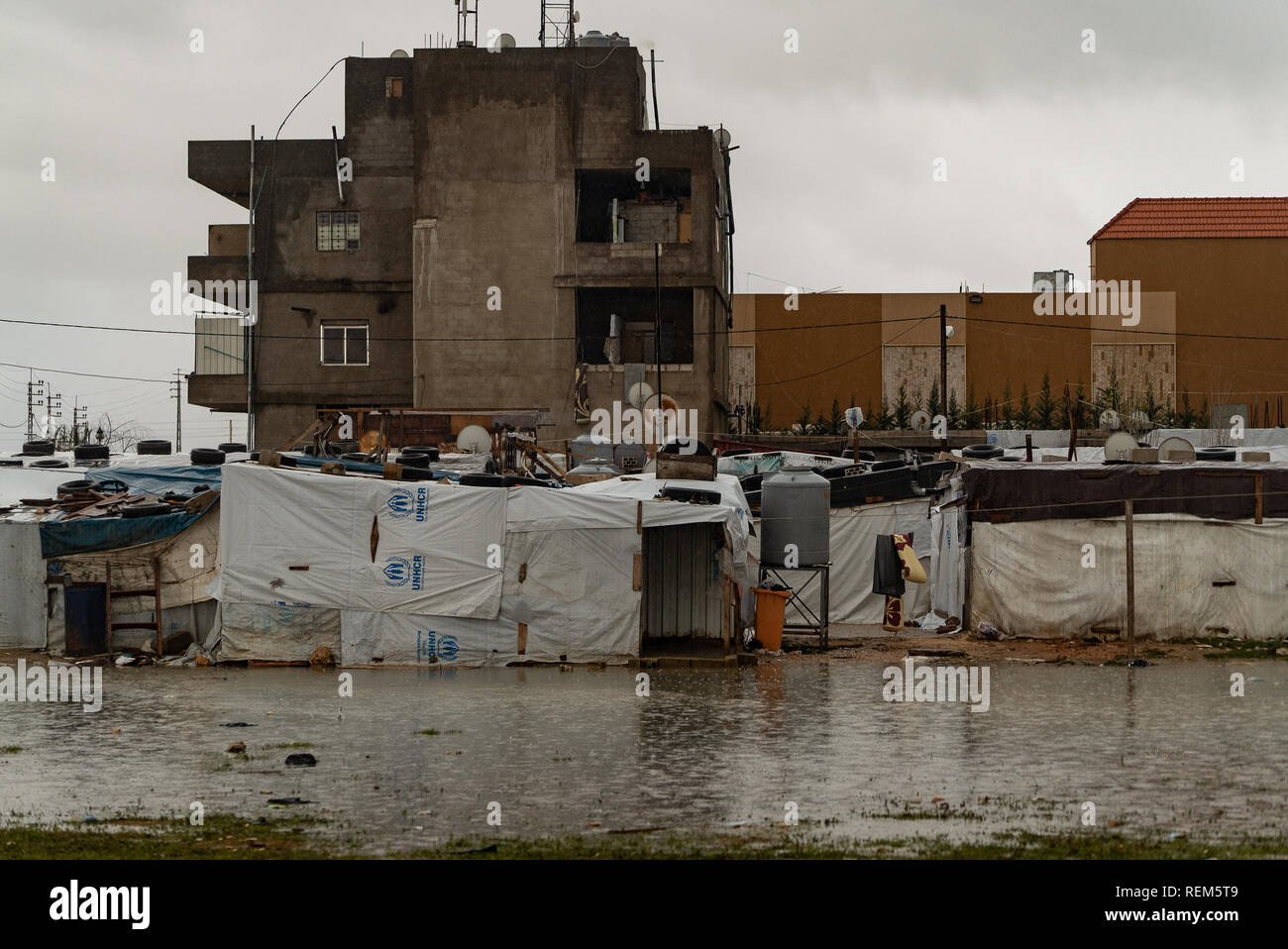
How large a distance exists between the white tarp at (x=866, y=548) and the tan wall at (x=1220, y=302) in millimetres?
31480

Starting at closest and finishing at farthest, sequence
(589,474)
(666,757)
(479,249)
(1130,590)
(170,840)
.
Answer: (170,840)
(666,757)
(1130,590)
(589,474)
(479,249)

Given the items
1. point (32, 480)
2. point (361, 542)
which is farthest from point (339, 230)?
point (361, 542)

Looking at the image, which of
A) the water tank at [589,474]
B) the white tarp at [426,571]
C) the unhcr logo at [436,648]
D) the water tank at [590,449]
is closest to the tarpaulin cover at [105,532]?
the white tarp at [426,571]

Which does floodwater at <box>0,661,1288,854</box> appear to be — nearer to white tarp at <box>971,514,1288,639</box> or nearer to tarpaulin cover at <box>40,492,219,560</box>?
tarpaulin cover at <box>40,492,219,560</box>

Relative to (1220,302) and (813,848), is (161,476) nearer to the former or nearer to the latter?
(813,848)

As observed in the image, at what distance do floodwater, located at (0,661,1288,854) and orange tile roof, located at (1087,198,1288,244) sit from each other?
43.6 meters

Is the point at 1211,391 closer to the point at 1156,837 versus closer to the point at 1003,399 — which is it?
the point at 1003,399

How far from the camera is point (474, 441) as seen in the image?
38.7m

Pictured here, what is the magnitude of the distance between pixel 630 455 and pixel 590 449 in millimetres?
2978

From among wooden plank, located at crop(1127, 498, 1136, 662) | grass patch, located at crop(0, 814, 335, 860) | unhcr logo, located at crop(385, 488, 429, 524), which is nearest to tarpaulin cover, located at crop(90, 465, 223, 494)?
unhcr logo, located at crop(385, 488, 429, 524)

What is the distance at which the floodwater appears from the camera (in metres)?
9.54
